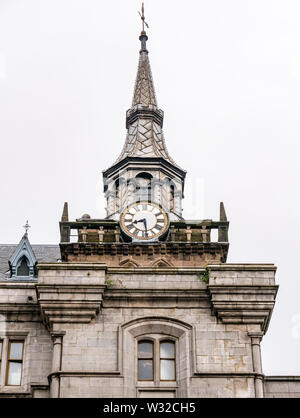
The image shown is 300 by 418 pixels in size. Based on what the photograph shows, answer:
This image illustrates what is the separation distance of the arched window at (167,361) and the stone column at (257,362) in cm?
314

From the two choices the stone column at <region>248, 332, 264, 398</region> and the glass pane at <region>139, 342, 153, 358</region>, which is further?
the glass pane at <region>139, 342, 153, 358</region>

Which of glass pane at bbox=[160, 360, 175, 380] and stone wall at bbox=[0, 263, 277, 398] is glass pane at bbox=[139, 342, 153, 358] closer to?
stone wall at bbox=[0, 263, 277, 398]

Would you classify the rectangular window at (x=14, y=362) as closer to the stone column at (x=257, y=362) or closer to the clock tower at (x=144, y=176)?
the stone column at (x=257, y=362)

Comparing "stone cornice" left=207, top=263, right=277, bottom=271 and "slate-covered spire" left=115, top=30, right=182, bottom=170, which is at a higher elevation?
"slate-covered spire" left=115, top=30, right=182, bottom=170

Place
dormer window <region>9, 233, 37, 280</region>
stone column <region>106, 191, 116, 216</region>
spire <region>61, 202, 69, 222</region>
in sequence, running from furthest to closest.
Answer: stone column <region>106, 191, 116, 216</region>
spire <region>61, 202, 69, 222</region>
dormer window <region>9, 233, 37, 280</region>

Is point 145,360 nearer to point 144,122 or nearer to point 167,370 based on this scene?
point 167,370

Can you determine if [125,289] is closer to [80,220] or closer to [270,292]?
[270,292]

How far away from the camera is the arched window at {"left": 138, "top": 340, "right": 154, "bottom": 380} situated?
3522 centimetres

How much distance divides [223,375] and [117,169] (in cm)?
3201

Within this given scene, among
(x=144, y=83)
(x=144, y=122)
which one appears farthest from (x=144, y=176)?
(x=144, y=83)

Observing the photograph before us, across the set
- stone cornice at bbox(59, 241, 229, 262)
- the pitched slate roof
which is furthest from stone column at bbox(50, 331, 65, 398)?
stone cornice at bbox(59, 241, 229, 262)
